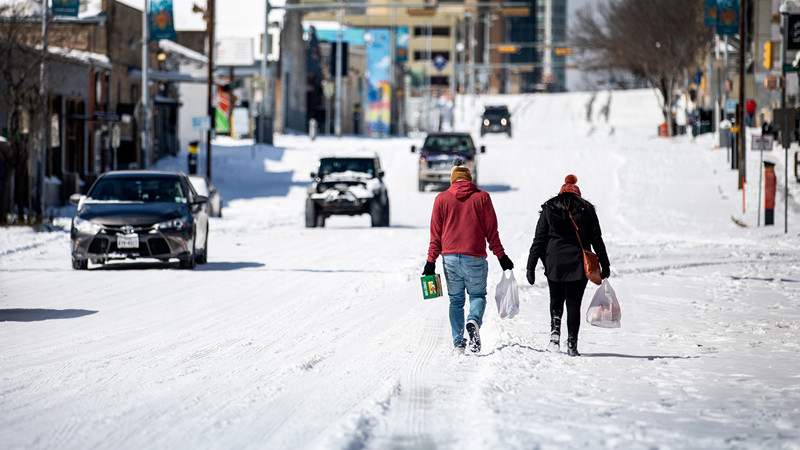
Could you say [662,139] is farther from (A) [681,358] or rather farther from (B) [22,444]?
(B) [22,444]

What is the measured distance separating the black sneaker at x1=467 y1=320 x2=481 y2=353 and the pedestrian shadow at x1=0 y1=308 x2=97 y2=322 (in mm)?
5039

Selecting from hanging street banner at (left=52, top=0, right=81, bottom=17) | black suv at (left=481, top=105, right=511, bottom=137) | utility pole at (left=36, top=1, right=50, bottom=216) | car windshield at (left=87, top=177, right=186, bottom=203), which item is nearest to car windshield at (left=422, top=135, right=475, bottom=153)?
hanging street banner at (left=52, top=0, right=81, bottom=17)

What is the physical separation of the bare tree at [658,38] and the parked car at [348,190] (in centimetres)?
4687

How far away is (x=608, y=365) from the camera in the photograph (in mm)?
10492

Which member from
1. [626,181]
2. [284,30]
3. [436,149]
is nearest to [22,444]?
[436,149]

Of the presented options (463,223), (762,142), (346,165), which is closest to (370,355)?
(463,223)

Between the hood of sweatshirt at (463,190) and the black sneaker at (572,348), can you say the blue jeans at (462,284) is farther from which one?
the black sneaker at (572,348)

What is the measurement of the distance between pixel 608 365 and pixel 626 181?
3911 centimetres

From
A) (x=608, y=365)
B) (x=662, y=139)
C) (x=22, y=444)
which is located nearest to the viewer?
(x=22, y=444)

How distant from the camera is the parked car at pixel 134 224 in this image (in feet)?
64.2

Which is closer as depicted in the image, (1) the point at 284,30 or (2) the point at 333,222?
(2) the point at 333,222

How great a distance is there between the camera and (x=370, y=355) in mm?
10938

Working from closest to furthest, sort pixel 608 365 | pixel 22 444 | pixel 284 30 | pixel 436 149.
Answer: pixel 22 444 → pixel 608 365 → pixel 436 149 → pixel 284 30

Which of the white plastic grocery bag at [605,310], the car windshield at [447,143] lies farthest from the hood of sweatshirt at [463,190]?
the car windshield at [447,143]
